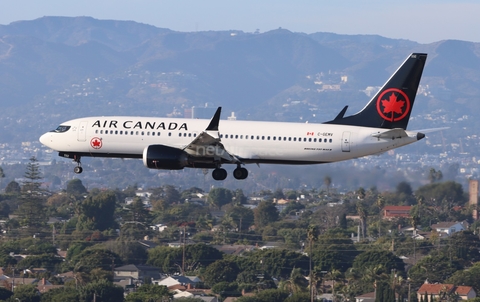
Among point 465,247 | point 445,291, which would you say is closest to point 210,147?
point 445,291

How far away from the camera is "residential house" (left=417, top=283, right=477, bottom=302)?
434 ft

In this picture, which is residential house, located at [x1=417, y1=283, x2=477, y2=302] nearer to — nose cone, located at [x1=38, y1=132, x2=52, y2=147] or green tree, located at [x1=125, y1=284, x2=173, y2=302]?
green tree, located at [x1=125, y1=284, x2=173, y2=302]

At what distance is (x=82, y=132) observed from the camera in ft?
241

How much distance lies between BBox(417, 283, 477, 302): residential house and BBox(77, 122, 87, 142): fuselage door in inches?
2724

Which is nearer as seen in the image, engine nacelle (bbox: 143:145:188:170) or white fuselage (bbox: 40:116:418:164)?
engine nacelle (bbox: 143:145:188:170)

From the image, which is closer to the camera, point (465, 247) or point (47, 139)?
point (47, 139)

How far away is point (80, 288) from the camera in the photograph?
124m

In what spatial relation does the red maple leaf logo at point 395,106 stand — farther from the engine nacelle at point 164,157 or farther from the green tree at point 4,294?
the green tree at point 4,294

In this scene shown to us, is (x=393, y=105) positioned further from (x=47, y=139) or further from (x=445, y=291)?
(x=445, y=291)

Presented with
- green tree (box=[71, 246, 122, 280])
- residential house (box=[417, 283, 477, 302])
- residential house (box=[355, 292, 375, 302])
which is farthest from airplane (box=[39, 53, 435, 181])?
green tree (box=[71, 246, 122, 280])

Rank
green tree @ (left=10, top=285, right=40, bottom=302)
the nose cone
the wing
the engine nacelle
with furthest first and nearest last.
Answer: green tree @ (left=10, top=285, right=40, bottom=302) → the nose cone → the engine nacelle → the wing

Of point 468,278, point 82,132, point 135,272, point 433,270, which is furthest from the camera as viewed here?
point 135,272

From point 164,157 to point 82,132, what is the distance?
26.1 ft

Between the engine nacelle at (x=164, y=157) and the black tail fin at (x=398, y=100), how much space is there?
11861mm
